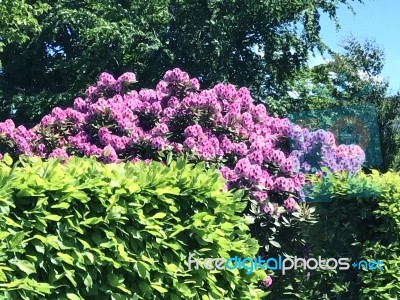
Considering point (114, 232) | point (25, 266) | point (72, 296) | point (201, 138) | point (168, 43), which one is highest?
point (168, 43)

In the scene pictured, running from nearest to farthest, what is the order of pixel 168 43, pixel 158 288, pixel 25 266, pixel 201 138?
pixel 25 266 → pixel 158 288 → pixel 201 138 → pixel 168 43

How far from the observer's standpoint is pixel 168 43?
17.9 m

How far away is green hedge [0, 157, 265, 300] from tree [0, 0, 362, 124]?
12852 mm

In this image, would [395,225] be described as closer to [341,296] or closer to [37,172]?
[341,296]

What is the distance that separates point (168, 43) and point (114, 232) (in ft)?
49.0

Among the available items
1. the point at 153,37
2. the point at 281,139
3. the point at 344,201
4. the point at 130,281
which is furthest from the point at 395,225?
the point at 153,37

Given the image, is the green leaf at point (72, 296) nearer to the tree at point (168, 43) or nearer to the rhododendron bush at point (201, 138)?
the rhododendron bush at point (201, 138)

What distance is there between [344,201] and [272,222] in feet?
2.29

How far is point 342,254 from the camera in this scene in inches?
186

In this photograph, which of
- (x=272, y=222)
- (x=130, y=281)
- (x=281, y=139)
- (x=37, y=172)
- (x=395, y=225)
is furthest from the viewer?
(x=281, y=139)

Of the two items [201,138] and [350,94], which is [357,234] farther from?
[350,94]

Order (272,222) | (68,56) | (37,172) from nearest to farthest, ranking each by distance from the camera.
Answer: (37,172) < (272,222) < (68,56)

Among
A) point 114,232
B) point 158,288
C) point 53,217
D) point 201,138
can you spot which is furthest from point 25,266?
point 201,138

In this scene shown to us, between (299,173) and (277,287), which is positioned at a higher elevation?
(299,173)
